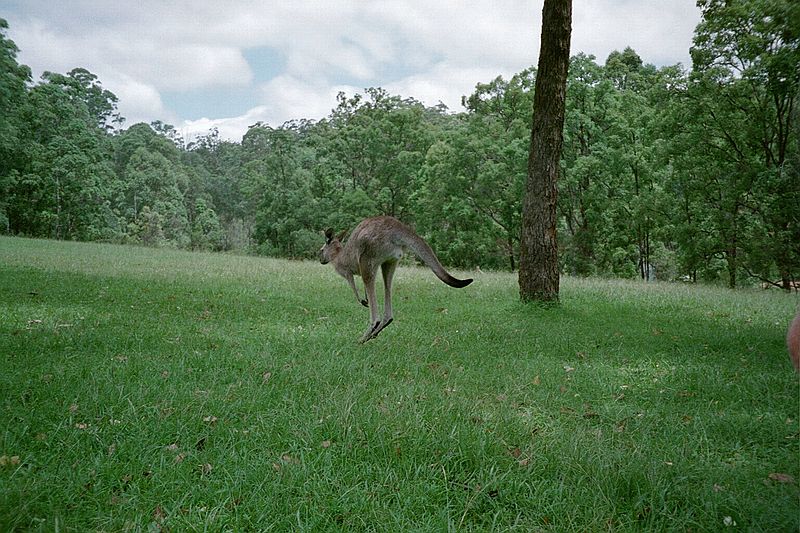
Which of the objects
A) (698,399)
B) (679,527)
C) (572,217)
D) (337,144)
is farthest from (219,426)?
(337,144)

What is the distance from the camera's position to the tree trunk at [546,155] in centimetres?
1024

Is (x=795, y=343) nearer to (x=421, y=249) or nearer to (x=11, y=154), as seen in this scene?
(x=421, y=249)

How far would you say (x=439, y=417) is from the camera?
429cm

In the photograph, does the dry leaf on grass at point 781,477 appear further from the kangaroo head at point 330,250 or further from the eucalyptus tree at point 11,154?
the eucalyptus tree at point 11,154

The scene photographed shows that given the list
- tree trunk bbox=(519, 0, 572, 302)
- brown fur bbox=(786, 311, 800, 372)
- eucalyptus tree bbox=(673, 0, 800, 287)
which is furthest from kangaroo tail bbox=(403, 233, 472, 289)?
eucalyptus tree bbox=(673, 0, 800, 287)

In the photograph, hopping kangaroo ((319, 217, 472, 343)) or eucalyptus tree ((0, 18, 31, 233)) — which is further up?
eucalyptus tree ((0, 18, 31, 233))

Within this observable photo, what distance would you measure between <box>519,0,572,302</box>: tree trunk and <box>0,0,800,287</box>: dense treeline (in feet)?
14.5

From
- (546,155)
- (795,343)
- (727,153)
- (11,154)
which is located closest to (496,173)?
(727,153)

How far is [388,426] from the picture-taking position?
4.04 m

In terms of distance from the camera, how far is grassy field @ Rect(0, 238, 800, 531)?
3.03 m

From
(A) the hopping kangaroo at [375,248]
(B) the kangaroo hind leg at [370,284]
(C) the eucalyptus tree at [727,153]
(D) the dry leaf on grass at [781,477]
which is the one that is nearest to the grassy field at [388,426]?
(D) the dry leaf on grass at [781,477]

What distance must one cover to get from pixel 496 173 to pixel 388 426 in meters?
27.2

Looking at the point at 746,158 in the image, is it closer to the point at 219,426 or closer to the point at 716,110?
the point at 716,110

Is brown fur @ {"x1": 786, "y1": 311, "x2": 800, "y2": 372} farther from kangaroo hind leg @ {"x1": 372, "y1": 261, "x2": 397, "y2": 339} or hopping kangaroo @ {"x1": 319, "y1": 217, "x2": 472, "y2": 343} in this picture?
kangaroo hind leg @ {"x1": 372, "y1": 261, "x2": 397, "y2": 339}
